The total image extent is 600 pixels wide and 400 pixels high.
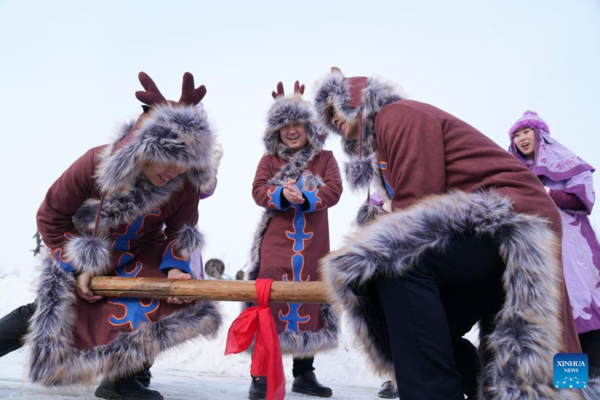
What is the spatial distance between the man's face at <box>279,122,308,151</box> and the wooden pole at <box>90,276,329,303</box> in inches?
49.6

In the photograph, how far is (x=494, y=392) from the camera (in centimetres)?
141

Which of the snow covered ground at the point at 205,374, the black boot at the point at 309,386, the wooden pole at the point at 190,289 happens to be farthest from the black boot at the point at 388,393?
the wooden pole at the point at 190,289

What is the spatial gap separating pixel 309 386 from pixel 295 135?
5.31ft

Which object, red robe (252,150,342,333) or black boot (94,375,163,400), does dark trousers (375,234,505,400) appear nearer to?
red robe (252,150,342,333)

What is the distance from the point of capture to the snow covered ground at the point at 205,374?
2.45 metres

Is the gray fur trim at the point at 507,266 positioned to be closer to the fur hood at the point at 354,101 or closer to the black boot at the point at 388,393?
the fur hood at the point at 354,101

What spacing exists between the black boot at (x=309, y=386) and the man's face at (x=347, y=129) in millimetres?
1513

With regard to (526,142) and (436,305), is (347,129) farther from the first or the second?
(526,142)

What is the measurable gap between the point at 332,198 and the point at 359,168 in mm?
824

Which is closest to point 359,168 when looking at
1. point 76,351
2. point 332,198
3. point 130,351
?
point 332,198

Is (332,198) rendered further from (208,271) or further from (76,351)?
(208,271)

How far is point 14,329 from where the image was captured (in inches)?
87.5

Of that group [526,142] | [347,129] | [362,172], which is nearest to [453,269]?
[362,172]

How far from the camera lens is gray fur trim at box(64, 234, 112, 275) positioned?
2.14m
